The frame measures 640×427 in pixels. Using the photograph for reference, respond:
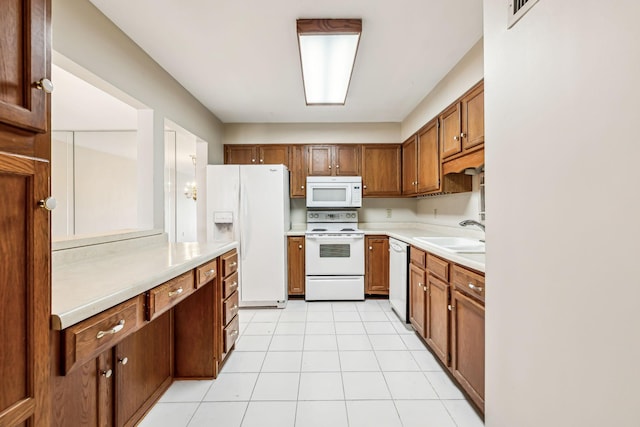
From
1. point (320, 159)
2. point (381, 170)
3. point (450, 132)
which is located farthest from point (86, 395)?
point (381, 170)

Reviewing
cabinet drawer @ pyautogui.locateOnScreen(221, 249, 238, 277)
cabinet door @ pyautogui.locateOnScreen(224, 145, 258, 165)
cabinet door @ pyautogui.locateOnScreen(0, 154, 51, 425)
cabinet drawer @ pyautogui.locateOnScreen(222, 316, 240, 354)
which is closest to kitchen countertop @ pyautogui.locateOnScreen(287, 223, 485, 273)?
cabinet door @ pyautogui.locateOnScreen(224, 145, 258, 165)

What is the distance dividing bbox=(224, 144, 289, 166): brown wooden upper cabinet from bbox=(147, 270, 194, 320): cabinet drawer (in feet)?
8.74

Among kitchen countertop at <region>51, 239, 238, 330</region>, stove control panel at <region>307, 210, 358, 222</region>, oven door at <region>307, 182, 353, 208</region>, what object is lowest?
kitchen countertop at <region>51, 239, 238, 330</region>

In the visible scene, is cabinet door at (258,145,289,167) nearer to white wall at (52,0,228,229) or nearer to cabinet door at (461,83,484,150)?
white wall at (52,0,228,229)

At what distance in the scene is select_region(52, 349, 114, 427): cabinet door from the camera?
1.06 meters

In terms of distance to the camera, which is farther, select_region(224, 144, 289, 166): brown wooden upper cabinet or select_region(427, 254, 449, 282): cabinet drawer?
select_region(224, 144, 289, 166): brown wooden upper cabinet

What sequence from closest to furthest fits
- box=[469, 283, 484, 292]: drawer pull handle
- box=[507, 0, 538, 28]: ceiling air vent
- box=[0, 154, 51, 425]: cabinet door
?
1. box=[0, 154, 51, 425]: cabinet door
2. box=[507, 0, 538, 28]: ceiling air vent
3. box=[469, 283, 484, 292]: drawer pull handle

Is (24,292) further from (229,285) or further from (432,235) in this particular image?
(432,235)

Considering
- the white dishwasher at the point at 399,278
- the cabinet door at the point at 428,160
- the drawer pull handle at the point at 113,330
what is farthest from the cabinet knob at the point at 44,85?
the cabinet door at the point at 428,160

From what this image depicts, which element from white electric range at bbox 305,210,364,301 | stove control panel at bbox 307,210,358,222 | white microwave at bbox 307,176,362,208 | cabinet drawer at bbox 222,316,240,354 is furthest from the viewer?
stove control panel at bbox 307,210,358,222

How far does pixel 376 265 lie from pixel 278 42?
2686 mm

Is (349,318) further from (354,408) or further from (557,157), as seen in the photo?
(557,157)

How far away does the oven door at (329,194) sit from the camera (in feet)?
12.8

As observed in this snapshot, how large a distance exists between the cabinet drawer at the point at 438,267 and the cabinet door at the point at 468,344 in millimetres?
161
